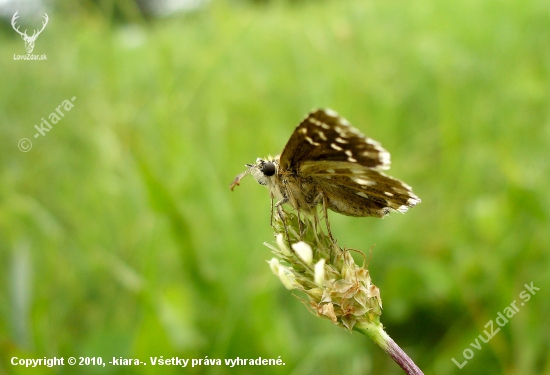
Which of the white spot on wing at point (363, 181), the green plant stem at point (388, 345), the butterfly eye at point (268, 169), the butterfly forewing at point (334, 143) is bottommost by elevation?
the green plant stem at point (388, 345)

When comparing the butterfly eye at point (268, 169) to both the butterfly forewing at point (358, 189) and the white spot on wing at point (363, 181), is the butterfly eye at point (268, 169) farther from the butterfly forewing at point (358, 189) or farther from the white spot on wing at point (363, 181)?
the white spot on wing at point (363, 181)

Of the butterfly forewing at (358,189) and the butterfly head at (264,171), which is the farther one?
the butterfly head at (264,171)

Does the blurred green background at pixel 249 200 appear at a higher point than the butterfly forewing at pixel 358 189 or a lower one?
higher

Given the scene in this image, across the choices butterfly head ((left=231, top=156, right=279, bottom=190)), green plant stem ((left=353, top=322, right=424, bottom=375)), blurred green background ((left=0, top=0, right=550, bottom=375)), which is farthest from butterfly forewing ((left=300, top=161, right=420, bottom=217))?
blurred green background ((left=0, top=0, right=550, bottom=375))

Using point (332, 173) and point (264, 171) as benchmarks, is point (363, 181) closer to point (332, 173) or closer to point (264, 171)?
point (332, 173)

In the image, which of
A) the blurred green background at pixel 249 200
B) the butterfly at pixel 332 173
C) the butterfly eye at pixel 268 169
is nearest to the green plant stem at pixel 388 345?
the butterfly at pixel 332 173

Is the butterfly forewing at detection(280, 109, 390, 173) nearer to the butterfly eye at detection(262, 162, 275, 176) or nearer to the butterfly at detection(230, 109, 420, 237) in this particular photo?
the butterfly at detection(230, 109, 420, 237)

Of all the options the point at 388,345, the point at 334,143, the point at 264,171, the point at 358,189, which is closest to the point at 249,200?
the point at 264,171
